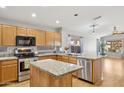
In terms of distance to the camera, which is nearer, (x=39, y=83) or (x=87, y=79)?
(x=39, y=83)

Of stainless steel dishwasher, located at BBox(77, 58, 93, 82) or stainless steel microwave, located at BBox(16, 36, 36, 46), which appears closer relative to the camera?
stainless steel dishwasher, located at BBox(77, 58, 93, 82)

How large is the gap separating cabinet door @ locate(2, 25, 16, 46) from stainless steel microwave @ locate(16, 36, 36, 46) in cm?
15

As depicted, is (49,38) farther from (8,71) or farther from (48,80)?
(48,80)

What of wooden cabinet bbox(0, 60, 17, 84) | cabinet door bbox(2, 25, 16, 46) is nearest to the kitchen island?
wooden cabinet bbox(0, 60, 17, 84)

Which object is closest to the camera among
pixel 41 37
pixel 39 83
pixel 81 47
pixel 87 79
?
pixel 39 83

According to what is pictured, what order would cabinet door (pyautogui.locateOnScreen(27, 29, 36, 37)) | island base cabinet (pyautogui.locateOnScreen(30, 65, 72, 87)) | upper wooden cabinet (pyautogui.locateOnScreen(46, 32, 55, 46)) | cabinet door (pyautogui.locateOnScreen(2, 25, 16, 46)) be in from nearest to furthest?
island base cabinet (pyautogui.locateOnScreen(30, 65, 72, 87)), cabinet door (pyautogui.locateOnScreen(2, 25, 16, 46)), cabinet door (pyautogui.locateOnScreen(27, 29, 36, 37)), upper wooden cabinet (pyautogui.locateOnScreen(46, 32, 55, 46))

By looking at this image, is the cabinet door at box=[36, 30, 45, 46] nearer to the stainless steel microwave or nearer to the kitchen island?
the stainless steel microwave

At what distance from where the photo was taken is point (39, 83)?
2193mm

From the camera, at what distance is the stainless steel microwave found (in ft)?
12.6

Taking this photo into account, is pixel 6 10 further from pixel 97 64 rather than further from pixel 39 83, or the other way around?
pixel 97 64

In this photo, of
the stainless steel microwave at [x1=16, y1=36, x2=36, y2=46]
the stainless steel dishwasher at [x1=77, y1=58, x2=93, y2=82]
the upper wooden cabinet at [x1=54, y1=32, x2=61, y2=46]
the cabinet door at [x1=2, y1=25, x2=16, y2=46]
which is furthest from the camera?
the upper wooden cabinet at [x1=54, y1=32, x2=61, y2=46]
